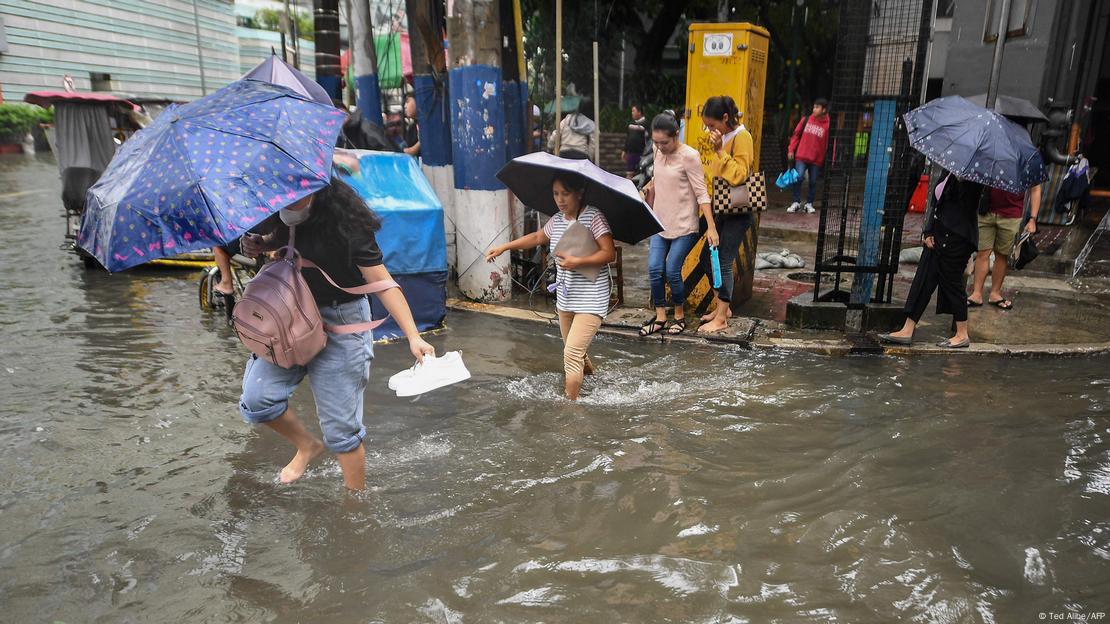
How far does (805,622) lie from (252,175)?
2.59m

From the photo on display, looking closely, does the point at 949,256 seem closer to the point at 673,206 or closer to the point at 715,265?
the point at 715,265

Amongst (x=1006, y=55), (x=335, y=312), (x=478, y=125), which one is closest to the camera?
(x=335, y=312)

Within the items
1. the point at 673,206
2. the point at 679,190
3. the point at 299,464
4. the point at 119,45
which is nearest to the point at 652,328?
the point at 673,206

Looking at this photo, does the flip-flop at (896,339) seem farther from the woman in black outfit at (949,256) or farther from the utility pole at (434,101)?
the utility pole at (434,101)

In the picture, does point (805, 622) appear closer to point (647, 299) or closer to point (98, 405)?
point (98, 405)

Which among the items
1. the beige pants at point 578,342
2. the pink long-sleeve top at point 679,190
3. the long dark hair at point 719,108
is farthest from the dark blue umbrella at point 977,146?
the beige pants at point 578,342

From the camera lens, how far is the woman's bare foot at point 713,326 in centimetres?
649

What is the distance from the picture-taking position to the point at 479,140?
24.2 ft

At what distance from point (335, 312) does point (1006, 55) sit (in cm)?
1091

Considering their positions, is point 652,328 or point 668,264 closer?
point 668,264

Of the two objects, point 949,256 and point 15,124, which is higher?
point 15,124

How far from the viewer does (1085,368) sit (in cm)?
579

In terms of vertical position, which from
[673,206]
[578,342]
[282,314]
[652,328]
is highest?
[673,206]

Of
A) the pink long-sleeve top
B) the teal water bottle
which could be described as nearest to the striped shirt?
the pink long-sleeve top
